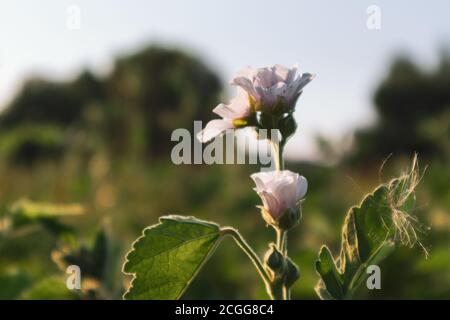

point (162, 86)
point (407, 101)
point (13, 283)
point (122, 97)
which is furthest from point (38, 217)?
point (407, 101)

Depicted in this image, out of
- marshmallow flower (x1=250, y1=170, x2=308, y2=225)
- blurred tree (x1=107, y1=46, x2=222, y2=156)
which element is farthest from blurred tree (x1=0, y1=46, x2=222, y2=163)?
marshmallow flower (x1=250, y1=170, x2=308, y2=225)

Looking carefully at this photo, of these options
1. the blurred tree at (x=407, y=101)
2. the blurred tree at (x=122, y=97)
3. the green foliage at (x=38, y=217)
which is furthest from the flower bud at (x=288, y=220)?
the blurred tree at (x=407, y=101)

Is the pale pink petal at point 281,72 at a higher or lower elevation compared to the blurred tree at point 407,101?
lower

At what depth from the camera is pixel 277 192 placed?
1.00 meters

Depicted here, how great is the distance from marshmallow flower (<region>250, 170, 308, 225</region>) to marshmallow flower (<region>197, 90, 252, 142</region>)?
0.12 m

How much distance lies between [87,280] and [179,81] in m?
5.09

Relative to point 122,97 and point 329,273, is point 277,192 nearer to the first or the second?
point 329,273

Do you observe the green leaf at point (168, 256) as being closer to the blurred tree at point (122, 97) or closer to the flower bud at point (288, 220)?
the flower bud at point (288, 220)

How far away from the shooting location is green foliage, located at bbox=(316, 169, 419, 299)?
3.20ft

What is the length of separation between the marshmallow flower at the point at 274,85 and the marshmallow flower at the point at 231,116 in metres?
0.02

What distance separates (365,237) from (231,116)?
0.26m

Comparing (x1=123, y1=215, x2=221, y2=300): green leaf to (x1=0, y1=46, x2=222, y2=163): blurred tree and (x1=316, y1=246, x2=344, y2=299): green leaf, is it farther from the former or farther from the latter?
(x1=0, y1=46, x2=222, y2=163): blurred tree

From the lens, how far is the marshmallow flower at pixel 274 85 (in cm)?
104

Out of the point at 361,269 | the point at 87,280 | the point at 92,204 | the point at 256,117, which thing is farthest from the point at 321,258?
the point at 92,204
